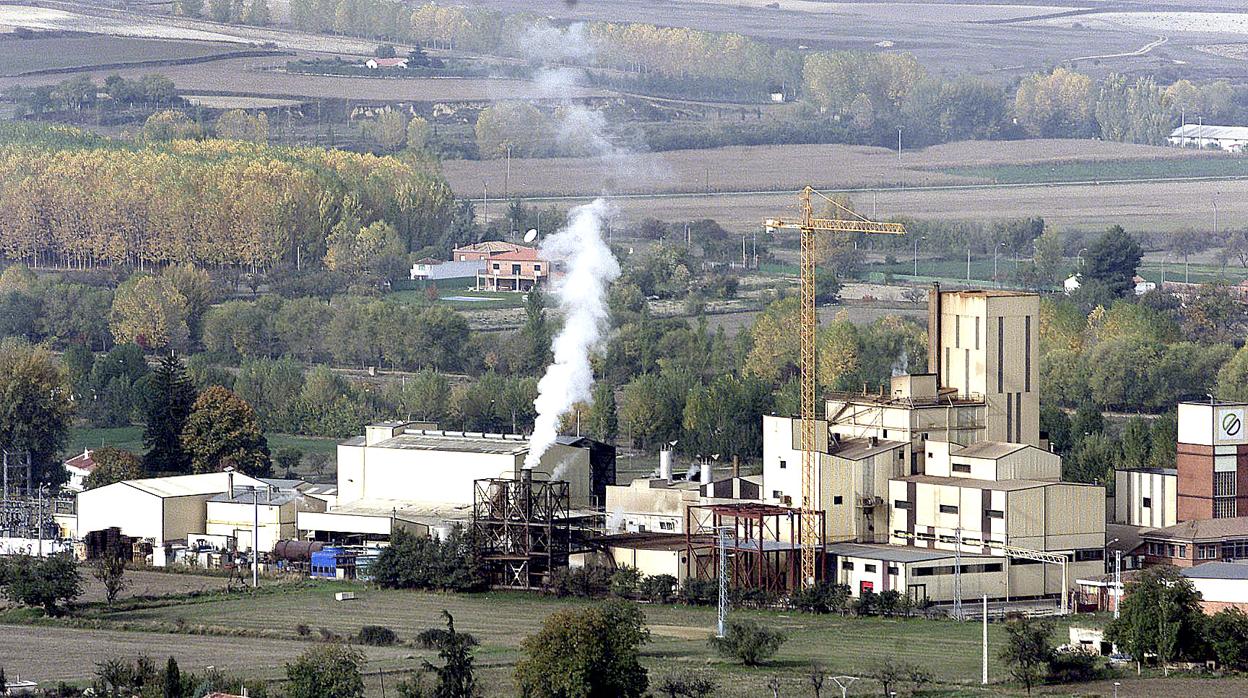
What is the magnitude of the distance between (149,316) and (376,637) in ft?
136

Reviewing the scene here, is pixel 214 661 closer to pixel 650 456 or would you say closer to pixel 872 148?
pixel 650 456

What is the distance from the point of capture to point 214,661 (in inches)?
1446

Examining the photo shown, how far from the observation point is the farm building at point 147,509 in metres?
50.1

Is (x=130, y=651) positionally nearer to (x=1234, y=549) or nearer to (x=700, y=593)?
(x=700, y=593)

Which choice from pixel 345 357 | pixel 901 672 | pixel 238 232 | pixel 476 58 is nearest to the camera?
pixel 901 672

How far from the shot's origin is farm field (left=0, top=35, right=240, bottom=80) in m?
118

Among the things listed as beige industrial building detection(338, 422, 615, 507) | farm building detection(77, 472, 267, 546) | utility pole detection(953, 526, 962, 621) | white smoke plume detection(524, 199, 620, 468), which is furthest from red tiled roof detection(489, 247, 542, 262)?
utility pole detection(953, 526, 962, 621)

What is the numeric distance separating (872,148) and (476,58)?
16898 millimetres

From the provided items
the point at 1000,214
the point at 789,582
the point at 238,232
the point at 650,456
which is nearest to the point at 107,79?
the point at 238,232

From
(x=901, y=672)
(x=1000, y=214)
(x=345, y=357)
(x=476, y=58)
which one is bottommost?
(x=901, y=672)

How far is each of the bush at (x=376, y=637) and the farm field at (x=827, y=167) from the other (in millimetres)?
61898

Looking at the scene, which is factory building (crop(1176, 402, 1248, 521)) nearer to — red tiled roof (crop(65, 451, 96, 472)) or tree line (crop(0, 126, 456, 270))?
red tiled roof (crop(65, 451, 96, 472))

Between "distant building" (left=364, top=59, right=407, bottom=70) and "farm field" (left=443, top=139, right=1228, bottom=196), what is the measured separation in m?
11.2

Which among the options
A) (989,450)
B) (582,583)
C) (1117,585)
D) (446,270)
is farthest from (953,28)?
(1117,585)
